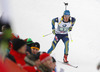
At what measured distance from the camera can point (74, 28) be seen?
998cm

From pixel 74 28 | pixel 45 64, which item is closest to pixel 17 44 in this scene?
pixel 45 64

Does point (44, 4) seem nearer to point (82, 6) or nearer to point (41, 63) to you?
point (82, 6)

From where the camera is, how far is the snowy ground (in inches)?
223

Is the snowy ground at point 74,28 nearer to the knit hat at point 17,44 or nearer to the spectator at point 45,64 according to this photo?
the knit hat at point 17,44

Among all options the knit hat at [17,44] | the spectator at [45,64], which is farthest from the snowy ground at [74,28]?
the spectator at [45,64]

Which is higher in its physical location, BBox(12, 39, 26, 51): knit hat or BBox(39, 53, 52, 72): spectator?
BBox(12, 39, 26, 51): knit hat

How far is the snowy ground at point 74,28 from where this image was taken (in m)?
5.66

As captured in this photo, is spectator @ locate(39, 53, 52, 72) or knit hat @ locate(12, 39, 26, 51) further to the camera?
knit hat @ locate(12, 39, 26, 51)

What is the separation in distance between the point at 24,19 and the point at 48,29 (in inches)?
64.5

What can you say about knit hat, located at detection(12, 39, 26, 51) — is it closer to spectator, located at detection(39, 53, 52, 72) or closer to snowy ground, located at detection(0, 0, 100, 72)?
spectator, located at detection(39, 53, 52, 72)

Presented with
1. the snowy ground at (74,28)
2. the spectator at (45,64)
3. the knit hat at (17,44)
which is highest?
the knit hat at (17,44)

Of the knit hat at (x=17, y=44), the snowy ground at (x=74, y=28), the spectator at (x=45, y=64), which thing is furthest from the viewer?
the snowy ground at (x=74, y=28)

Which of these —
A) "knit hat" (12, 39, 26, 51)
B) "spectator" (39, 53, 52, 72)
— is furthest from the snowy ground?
"spectator" (39, 53, 52, 72)

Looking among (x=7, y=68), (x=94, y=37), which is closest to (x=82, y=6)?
(x=94, y=37)
